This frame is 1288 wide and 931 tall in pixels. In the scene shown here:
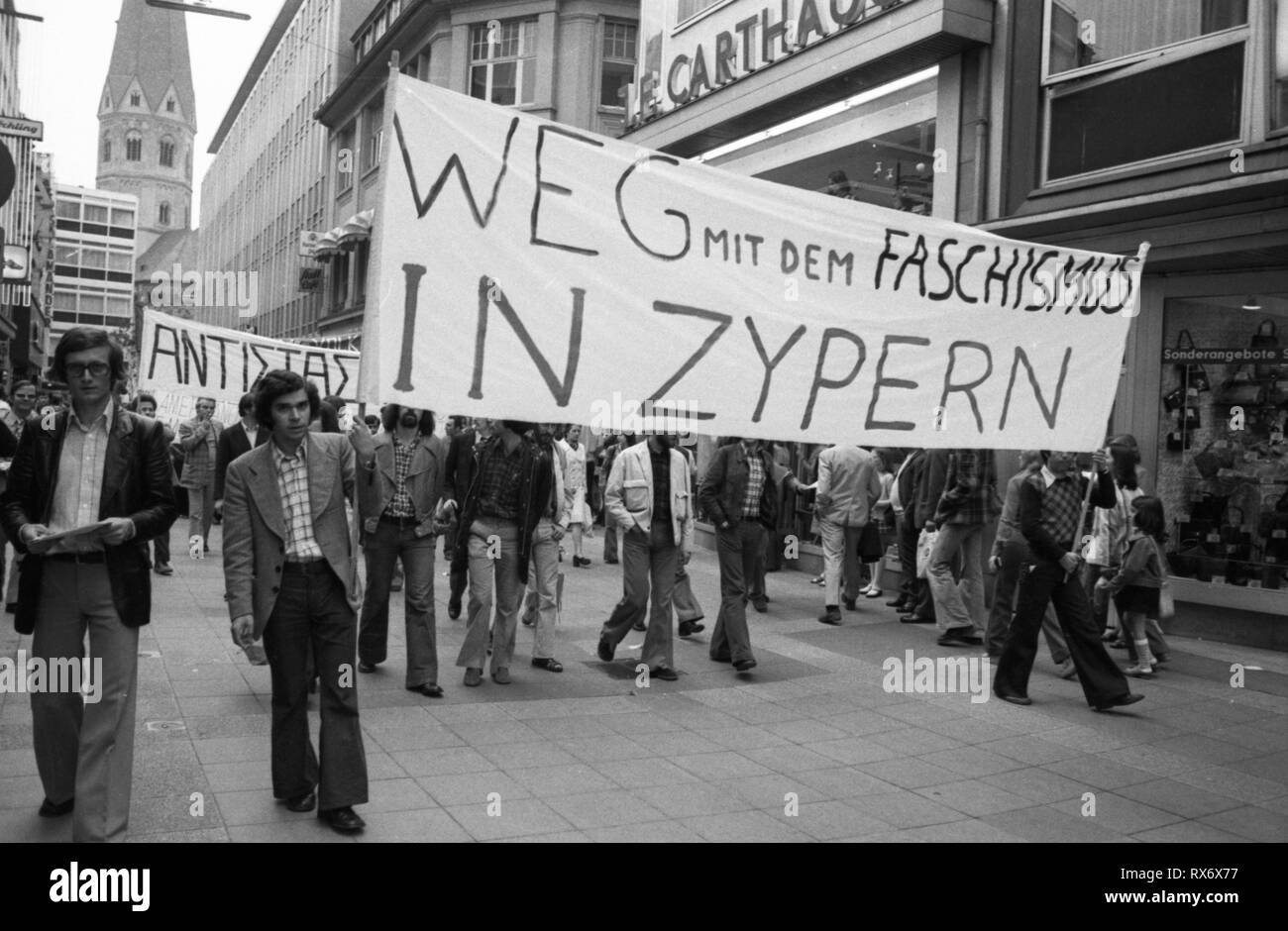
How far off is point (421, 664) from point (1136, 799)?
449 cm

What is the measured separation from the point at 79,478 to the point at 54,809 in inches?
57.6

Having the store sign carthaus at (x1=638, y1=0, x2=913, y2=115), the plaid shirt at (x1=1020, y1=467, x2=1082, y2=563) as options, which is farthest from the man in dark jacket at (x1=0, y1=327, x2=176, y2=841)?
the store sign carthaus at (x1=638, y1=0, x2=913, y2=115)

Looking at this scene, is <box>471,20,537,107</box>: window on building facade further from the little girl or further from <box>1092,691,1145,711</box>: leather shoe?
<box>1092,691,1145,711</box>: leather shoe

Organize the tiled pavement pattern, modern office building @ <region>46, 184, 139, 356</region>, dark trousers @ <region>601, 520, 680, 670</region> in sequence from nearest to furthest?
1. the tiled pavement pattern
2. dark trousers @ <region>601, 520, 680, 670</region>
3. modern office building @ <region>46, 184, 139, 356</region>

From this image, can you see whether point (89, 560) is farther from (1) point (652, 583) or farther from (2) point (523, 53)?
(2) point (523, 53)

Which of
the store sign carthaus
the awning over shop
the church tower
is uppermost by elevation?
the church tower

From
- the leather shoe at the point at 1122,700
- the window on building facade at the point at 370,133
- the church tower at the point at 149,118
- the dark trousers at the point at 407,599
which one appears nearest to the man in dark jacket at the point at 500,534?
the dark trousers at the point at 407,599

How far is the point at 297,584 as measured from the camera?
504 cm

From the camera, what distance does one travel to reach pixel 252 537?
502cm

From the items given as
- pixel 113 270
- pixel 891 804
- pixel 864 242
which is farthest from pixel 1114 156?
pixel 113 270

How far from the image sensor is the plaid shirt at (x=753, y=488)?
9281mm

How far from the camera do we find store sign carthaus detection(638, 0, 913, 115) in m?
14.2

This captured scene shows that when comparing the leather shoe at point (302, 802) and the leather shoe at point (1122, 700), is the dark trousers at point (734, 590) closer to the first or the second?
the leather shoe at point (1122, 700)

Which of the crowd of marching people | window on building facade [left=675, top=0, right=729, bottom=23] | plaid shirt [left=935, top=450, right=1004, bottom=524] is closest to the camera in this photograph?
the crowd of marching people
